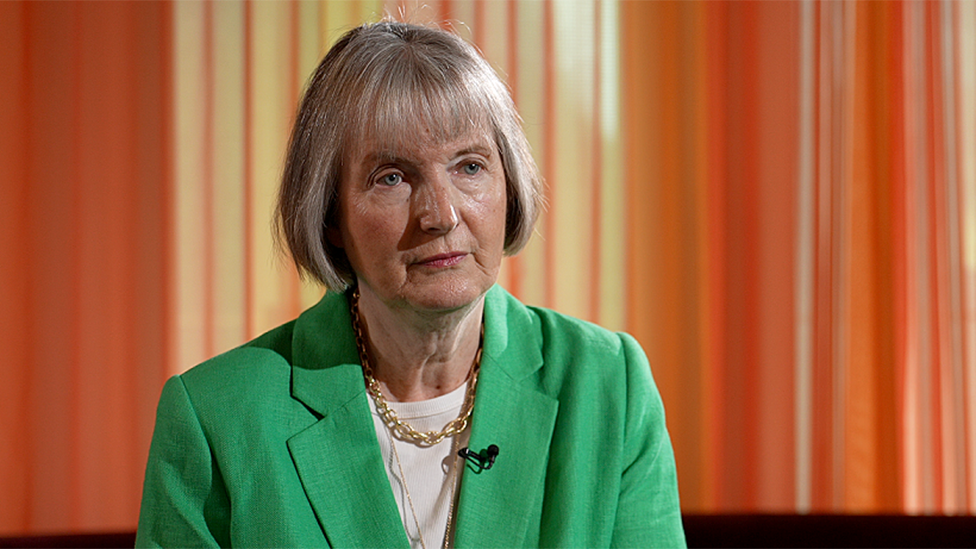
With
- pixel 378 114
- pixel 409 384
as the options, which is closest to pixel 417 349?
pixel 409 384

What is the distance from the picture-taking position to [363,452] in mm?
1296

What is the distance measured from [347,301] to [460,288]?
0.32 metres

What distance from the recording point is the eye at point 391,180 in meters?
1.22

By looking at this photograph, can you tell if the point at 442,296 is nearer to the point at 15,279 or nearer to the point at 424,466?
the point at 424,466

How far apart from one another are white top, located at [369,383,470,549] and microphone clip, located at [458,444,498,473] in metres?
0.06

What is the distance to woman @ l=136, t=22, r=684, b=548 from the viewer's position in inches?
47.9

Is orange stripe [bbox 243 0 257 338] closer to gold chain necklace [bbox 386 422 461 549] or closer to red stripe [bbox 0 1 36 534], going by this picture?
red stripe [bbox 0 1 36 534]

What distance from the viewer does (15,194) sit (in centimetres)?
241

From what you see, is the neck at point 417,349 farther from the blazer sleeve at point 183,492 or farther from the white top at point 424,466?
the blazer sleeve at point 183,492

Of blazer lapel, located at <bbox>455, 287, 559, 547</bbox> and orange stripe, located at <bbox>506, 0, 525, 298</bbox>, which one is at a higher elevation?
orange stripe, located at <bbox>506, 0, 525, 298</bbox>

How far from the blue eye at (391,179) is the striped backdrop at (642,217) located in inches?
51.4

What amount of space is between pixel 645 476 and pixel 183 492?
0.73 meters

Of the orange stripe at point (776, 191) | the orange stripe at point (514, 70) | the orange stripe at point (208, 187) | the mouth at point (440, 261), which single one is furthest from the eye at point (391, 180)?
the orange stripe at point (776, 191)

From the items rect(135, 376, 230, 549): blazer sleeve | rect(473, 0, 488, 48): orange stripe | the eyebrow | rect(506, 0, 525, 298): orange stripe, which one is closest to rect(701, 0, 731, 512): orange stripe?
rect(506, 0, 525, 298): orange stripe
